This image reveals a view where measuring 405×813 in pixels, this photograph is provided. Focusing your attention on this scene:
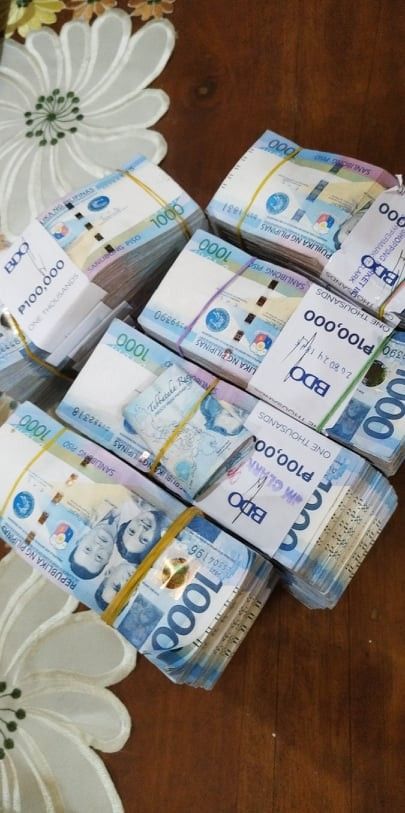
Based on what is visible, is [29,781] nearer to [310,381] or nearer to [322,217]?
[310,381]

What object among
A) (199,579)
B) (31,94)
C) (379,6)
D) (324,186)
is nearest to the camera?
(199,579)

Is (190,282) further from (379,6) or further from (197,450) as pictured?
(379,6)

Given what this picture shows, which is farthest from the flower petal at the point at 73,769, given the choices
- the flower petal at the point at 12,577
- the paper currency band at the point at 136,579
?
the paper currency band at the point at 136,579

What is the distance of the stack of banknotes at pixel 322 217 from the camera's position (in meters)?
0.95

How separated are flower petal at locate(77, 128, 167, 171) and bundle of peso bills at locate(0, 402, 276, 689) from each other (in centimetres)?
62

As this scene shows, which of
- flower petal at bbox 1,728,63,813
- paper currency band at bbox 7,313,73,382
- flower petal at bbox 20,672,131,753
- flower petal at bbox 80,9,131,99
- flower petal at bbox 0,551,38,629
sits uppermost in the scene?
flower petal at bbox 80,9,131,99

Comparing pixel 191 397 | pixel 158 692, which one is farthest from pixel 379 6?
pixel 158 692

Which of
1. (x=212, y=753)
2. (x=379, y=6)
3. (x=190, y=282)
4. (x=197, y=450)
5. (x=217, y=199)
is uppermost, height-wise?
(x=379, y=6)

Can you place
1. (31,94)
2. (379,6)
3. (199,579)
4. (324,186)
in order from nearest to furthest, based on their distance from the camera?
(199,579) < (324,186) < (379,6) < (31,94)

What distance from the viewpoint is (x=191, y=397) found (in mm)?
939

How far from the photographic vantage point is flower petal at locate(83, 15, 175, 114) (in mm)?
1424

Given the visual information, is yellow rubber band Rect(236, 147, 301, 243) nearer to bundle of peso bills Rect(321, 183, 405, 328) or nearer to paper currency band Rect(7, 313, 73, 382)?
bundle of peso bills Rect(321, 183, 405, 328)

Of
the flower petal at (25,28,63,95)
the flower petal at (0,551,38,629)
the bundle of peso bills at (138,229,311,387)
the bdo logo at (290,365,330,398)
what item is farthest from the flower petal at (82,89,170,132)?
the flower petal at (0,551,38,629)

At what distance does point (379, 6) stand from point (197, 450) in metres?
0.99
